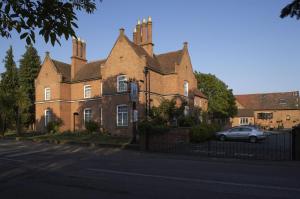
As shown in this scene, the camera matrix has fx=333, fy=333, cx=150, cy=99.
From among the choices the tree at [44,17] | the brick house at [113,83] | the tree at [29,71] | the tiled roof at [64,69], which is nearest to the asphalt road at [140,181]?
the tree at [44,17]

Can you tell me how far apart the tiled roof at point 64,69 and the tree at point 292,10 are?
41.1 m

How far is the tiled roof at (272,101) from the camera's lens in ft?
246

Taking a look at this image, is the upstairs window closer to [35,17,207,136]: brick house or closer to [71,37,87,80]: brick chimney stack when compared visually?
[35,17,207,136]: brick house

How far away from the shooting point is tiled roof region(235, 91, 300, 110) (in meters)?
75.0

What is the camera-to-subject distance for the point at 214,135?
34.4 metres

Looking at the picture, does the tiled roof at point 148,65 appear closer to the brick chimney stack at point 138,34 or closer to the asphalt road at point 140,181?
the brick chimney stack at point 138,34

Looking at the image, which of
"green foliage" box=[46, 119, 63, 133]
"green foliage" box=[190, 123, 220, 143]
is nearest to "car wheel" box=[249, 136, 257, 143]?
"green foliage" box=[190, 123, 220, 143]

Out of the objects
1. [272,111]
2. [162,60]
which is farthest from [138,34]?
[272,111]

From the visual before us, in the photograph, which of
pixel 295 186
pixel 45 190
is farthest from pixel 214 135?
pixel 45 190

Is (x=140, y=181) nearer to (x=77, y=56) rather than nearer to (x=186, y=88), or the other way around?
(x=186, y=88)

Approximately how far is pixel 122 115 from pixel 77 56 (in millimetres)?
14803

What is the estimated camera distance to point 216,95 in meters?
63.1

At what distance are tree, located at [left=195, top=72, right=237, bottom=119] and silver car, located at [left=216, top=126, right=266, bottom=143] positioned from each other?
28171 millimetres

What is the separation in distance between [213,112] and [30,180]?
2098 inches
